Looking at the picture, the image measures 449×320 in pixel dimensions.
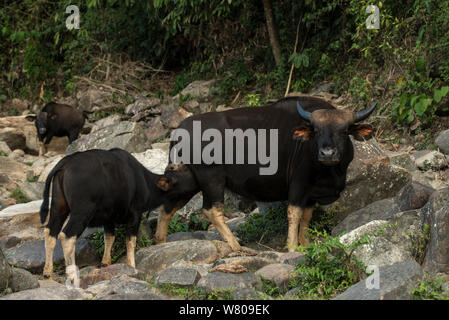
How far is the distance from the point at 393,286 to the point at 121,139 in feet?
28.5

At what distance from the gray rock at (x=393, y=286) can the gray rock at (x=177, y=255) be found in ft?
7.49

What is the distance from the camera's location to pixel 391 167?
8328 millimetres

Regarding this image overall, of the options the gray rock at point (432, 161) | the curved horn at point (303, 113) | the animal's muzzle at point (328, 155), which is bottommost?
the gray rock at point (432, 161)

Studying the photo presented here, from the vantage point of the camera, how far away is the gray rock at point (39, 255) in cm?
697

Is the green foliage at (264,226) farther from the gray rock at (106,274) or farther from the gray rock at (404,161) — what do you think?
the gray rock at (106,274)

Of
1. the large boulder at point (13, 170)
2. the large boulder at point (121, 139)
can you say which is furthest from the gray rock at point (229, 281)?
the large boulder at point (13, 170)

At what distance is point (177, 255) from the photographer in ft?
22.4

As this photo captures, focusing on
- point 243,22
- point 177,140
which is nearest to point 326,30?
point 243,22

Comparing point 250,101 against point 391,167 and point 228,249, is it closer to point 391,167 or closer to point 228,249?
point 391,167

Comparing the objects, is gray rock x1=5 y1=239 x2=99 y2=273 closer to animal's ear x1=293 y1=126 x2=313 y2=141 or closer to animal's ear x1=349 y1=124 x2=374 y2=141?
animal's ear x1=293 y1=126 x2=313 y2=141

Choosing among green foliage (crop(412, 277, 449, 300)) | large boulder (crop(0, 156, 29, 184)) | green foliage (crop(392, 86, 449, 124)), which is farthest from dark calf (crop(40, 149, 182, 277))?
large boulder (crop(0, 156, 29, 184))

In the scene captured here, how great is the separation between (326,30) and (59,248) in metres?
8.63

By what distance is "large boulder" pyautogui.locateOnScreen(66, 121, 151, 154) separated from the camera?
12.4m

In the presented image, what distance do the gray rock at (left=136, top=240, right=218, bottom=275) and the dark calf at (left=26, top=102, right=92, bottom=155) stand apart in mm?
9216
